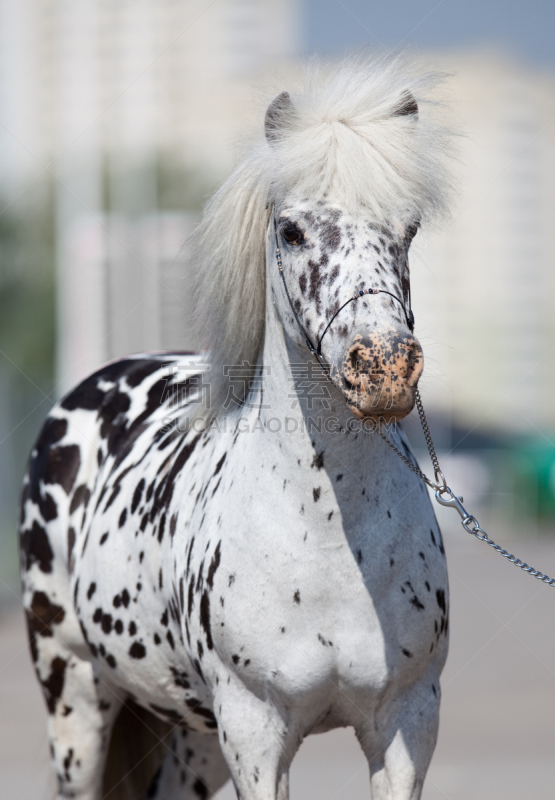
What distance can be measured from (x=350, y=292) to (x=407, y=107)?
68cm

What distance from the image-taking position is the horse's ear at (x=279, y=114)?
2.51 m

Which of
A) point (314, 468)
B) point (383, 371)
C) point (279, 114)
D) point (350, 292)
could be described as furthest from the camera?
point (279, 114)

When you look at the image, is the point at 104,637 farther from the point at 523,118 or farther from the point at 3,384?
the point at 523,118

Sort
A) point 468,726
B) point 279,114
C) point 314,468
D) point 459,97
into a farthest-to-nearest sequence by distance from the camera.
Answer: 1. point 459,97
2. point 468,726
3. point 279,114
4. point 314,468

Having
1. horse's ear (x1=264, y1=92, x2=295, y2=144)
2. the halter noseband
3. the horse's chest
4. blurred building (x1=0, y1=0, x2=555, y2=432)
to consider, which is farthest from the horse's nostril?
blurred building (x1=0, y1=0, x2=555, y2=432)

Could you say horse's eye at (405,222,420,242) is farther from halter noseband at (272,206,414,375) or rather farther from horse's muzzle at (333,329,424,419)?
horse's muzzle at (333,329,424,419)

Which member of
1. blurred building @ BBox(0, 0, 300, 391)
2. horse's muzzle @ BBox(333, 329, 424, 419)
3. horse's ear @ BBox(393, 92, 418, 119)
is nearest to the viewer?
horse's muzzle @ BBox(333, 329, 424, 419)

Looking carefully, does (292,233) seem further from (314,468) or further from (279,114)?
(314,468)

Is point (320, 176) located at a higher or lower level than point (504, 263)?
higher

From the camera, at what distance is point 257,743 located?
2.41 meters

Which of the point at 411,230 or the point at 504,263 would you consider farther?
the point at 504,263

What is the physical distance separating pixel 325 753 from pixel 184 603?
10.7ft

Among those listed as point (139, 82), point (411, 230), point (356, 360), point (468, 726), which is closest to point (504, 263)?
point (139, 82)

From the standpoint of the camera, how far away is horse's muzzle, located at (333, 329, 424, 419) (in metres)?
2.02
